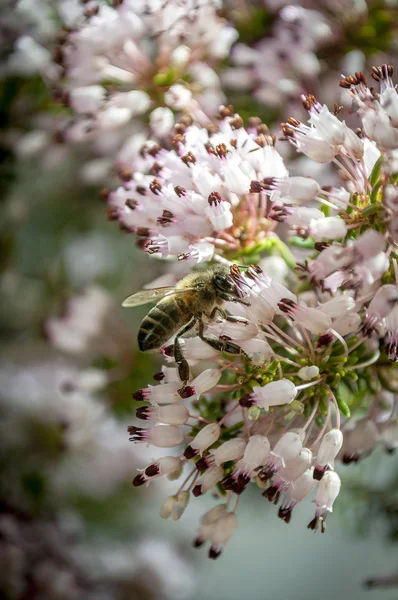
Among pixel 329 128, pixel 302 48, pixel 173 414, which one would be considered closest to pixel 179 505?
pixel 173 414

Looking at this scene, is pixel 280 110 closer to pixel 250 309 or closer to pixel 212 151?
pixel 212 151

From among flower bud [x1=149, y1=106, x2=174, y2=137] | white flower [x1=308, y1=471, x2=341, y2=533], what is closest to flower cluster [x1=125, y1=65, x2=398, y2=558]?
Result: white flower [x1=308, y1=471, x2=341, y2=533]

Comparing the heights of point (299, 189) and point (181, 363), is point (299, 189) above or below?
above

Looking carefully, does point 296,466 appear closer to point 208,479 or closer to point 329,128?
point 208,479

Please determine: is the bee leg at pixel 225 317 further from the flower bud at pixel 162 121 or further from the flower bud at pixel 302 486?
the flower bud at pixel 162 121

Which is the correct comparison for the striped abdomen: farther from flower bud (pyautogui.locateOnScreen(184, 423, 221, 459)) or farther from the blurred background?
the blurred background

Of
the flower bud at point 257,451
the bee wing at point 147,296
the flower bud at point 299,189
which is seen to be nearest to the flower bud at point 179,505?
the flower bud at point 257,451
